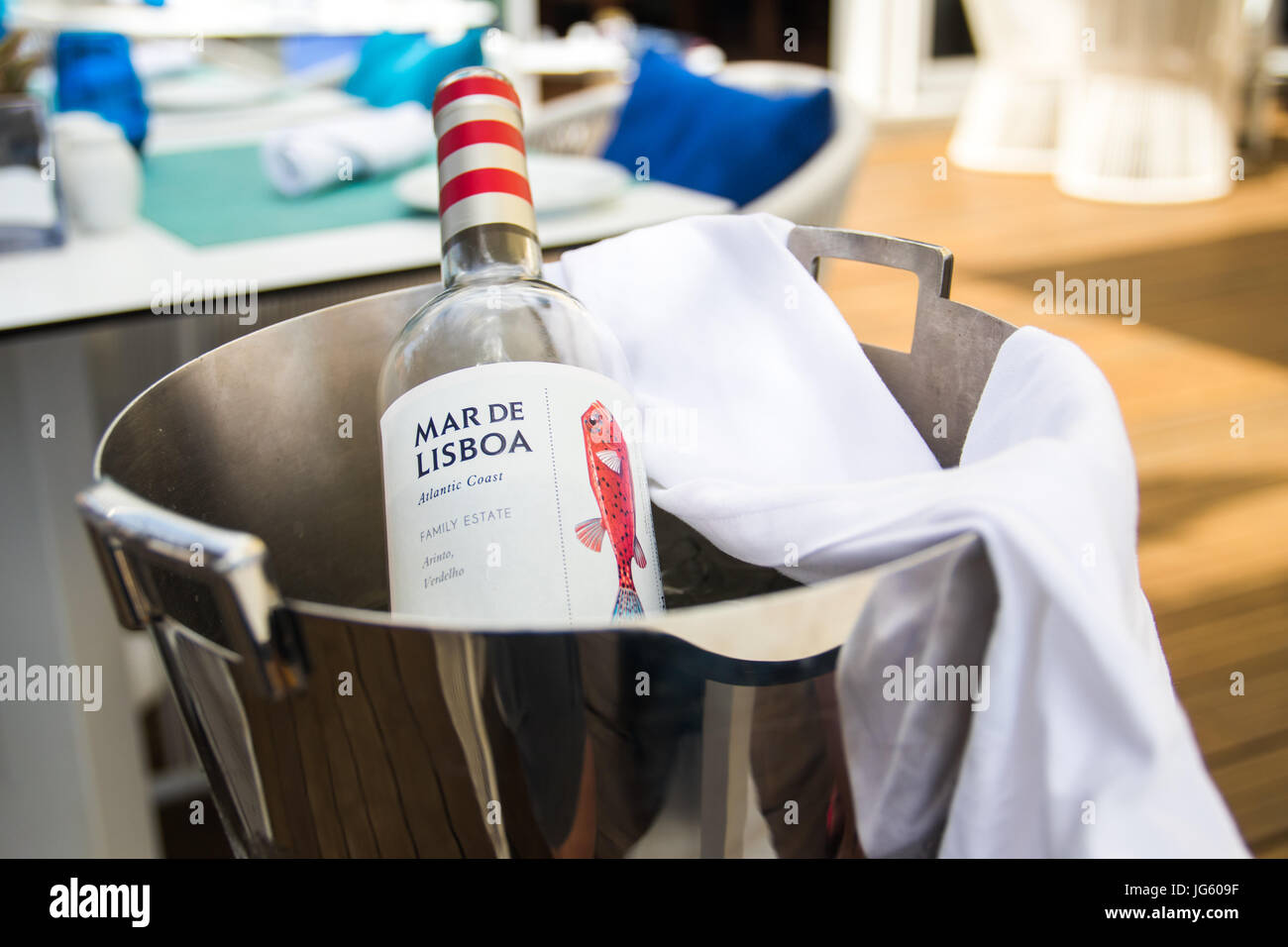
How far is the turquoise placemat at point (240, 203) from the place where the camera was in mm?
1016

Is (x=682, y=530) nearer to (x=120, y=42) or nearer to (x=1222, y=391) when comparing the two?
A: (x=120, y=42)

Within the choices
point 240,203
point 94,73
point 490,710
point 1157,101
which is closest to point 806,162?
point 240,203

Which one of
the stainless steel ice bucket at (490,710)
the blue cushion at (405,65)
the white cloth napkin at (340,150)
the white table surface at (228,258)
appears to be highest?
the blue cushion at (405,65)

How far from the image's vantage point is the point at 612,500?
0.37 m

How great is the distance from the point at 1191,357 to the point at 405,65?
5.26 feet

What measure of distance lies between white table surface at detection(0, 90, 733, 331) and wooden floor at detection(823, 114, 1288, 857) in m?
0.28

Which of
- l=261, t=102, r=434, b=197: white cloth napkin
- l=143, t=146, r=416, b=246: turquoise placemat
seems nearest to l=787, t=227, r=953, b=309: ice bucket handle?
l=143, t=146, r=416, b=246: turquoise placemat

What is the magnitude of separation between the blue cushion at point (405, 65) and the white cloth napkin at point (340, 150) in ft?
0.61

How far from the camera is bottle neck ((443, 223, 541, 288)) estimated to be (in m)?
0.45

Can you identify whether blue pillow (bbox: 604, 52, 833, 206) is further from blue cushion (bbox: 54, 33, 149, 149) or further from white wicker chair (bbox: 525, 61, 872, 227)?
blue cushion (bbox: 54, 33, 149, 149)

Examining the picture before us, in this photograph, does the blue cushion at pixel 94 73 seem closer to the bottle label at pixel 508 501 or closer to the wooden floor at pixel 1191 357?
the wooden floor at pixel 1191 357

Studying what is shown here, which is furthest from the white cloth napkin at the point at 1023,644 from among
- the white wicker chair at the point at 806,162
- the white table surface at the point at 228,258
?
the white table surface at the point at 228,258
